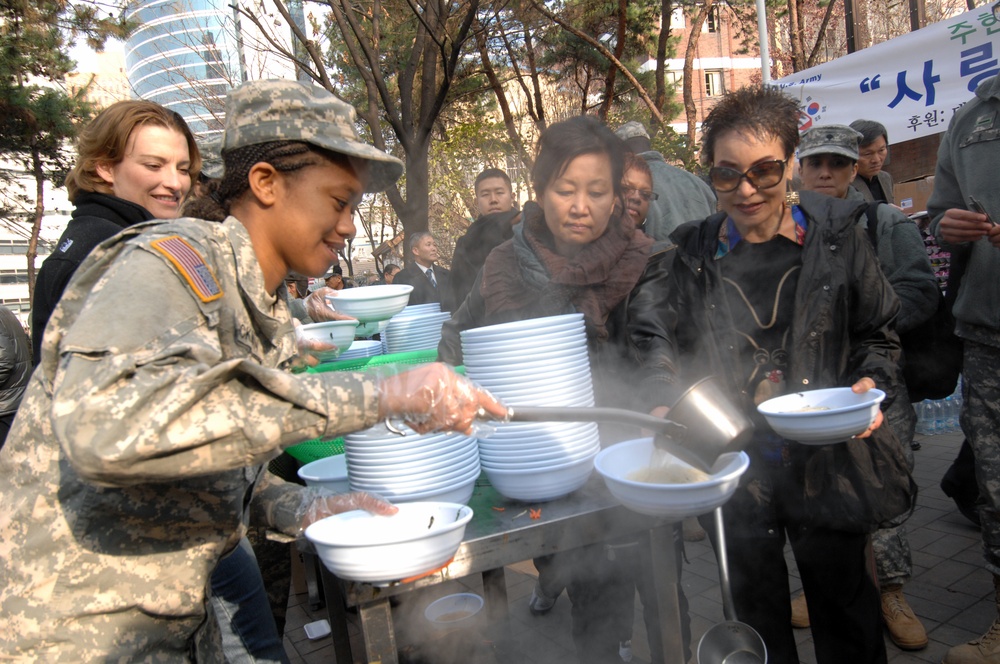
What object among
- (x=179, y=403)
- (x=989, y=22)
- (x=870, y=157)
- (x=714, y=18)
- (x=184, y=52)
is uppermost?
(x=714, y=18)

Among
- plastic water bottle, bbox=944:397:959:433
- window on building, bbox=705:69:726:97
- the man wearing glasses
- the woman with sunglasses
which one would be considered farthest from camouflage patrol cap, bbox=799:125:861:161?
window on building, bbox=705:69:726:97

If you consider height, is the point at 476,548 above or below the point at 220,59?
Result: below

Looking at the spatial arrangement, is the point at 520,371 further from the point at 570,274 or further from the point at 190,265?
the point at 190,265

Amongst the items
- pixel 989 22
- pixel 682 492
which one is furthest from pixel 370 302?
pixel 989 22

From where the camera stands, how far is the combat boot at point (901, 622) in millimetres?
2750

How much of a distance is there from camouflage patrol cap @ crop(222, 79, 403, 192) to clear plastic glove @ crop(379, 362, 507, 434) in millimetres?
501

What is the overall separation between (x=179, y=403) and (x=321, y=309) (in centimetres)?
185

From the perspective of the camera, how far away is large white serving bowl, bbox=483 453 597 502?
1720mm

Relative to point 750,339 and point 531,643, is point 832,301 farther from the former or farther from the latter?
point 531,643

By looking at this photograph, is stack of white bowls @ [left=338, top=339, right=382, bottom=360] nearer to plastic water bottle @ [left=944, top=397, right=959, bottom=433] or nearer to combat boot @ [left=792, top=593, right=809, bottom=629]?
combat boot @ [left=792, top=593, right=809, bottom=629]

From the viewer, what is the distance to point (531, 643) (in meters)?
3.16

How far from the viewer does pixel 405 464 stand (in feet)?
5.57

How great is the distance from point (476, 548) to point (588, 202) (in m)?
1.25

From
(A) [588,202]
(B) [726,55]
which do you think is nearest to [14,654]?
(A) [588,202]
